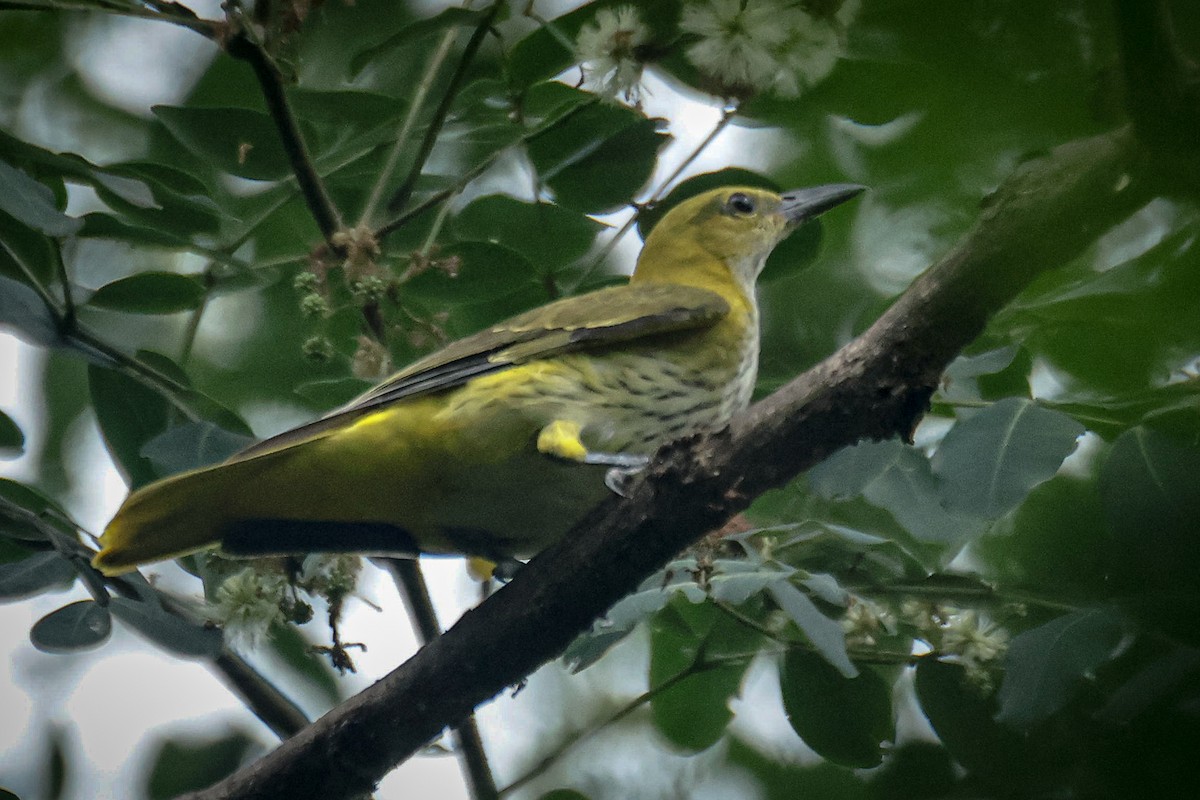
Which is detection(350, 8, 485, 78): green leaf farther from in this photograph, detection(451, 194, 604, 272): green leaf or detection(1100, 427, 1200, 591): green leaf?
detection(1100, 427, 1200, 591): green leaf

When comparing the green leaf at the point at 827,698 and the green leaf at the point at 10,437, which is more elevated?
the green leaf at the point at 10,437

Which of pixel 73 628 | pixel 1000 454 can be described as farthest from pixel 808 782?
pixel 73 628

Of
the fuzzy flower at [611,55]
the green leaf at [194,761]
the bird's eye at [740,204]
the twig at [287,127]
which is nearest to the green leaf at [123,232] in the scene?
the twig at [287,127]

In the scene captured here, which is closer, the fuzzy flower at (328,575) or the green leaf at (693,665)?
the green leaf at (693,665)

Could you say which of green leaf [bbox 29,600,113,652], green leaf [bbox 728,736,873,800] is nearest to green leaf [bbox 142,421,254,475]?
green leaf [bbox 29,600,113,652]

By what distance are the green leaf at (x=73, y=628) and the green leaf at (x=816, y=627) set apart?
1.25m

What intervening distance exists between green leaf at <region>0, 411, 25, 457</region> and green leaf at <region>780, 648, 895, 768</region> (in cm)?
177

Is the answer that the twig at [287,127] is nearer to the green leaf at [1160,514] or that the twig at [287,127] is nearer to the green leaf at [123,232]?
the green leaf at [123,232]

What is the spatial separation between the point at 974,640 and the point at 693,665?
2.40 feet

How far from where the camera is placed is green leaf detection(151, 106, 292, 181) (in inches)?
103

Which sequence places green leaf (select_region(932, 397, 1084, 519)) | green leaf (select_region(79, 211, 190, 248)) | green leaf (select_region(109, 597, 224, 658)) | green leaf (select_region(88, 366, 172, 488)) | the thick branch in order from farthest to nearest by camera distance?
green leaf (select_region(88, 366, 172, 488)) → green leaf (select_region(79, 211, 190, 248)) → green leaf (select_region(109, 597, 224, 658)) → the thick branch → green leaf (select_region(932, 397, 1084, 519))

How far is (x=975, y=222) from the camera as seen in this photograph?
77 cm

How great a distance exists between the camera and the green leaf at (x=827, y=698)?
7.04ft

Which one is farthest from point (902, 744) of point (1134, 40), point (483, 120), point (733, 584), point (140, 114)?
point (140, 114)
